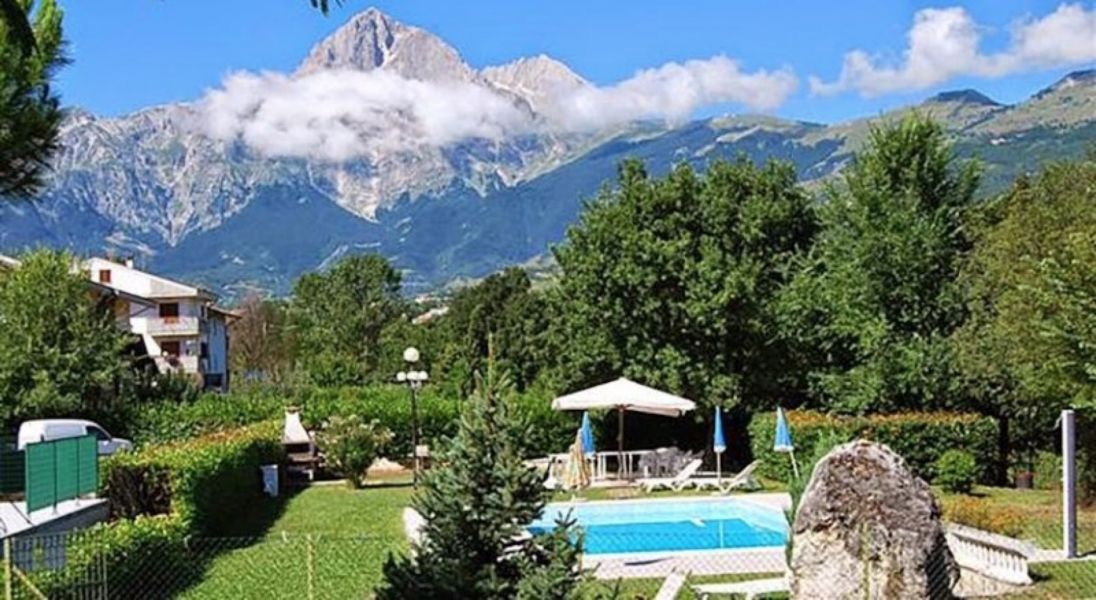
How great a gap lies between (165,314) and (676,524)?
42.8 meters

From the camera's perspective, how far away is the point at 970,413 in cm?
2645

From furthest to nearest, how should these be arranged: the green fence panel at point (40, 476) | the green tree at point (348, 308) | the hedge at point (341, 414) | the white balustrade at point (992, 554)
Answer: the green tree at point (348, 308), the hedge at point (341, 414), the green fence panel at point (40, 476), the white balustrade at point (992, 554)

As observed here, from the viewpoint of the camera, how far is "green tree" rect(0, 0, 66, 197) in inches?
318

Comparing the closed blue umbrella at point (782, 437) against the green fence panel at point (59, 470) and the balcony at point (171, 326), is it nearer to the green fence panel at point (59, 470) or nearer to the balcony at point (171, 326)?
the green fence panel at point (59, 470)

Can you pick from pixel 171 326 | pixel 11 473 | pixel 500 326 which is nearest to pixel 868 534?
pixel 11 473

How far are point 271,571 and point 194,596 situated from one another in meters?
1.76

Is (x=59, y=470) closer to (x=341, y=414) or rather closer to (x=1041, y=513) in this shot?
(x=1041, y=513)

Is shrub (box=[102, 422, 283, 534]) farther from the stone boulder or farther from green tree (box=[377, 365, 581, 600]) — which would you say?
the stone boulder

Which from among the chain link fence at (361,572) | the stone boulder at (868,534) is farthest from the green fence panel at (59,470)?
the stone boulder at (868,534)

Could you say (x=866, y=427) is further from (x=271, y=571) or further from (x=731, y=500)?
(x=271, y=571)

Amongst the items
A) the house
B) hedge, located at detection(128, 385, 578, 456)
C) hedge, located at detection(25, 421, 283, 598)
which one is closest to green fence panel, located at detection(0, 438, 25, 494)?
hedge, located at detection(25, 421, 283, 598)

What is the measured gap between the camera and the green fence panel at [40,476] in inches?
584

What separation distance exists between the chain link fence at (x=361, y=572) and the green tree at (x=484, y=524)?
699mm

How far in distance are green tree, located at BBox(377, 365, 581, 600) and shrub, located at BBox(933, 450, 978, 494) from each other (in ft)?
52.5
